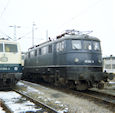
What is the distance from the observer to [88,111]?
645 centimetres

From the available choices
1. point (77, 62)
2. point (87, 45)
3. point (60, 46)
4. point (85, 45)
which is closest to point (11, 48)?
point (60, 46)

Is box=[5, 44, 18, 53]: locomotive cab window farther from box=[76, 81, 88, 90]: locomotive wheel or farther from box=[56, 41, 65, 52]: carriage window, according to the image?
box=[76, 81, 88, 90]: locomotive wheel

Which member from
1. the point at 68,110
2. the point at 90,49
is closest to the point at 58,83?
the point at 90,49

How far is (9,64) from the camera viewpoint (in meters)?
11.3

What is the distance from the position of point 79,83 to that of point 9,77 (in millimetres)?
4118

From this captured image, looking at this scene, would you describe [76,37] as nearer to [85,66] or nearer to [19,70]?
[85,66]

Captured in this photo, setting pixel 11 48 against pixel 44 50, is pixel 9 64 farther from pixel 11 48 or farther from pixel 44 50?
pixel 44 50

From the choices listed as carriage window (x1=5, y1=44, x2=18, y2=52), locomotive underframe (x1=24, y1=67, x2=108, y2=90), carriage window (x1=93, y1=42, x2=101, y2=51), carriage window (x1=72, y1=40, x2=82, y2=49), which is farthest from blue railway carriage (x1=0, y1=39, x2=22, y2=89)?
carriage window (x1=93, y1=42, x2=101, y2=51)

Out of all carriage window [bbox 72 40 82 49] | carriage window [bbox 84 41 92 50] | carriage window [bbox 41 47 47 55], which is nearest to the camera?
carriage window [bbox 72 40 82 49]

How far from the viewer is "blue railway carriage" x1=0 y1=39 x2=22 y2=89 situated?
36.3ft

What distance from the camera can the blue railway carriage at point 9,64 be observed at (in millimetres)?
11062

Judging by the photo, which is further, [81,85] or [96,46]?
[96,46]

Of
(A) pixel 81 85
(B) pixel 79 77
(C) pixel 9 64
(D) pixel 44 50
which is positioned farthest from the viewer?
(D) pixel 44 50

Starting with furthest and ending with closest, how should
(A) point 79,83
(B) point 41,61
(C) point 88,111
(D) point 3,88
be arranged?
1. (B) point 41,61
2. (D) point 3,88
3. (A) point 79,83
4. (C) point 88,111
